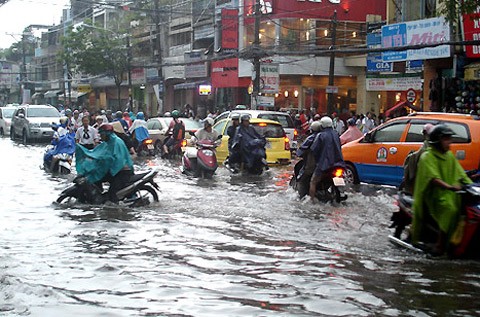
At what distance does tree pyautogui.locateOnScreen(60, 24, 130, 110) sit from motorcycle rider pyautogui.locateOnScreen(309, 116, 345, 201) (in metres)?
41.5

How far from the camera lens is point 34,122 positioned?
29969 mm

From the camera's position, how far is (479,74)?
2228 cm

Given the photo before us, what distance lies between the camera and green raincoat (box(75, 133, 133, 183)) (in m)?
11.6

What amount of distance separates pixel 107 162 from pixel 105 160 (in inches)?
1.9

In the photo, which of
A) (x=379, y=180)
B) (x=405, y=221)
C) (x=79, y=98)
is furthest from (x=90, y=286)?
(x=79, y=98)

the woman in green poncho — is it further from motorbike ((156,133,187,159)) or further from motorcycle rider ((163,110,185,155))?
motorbike ((156,133,187,159))

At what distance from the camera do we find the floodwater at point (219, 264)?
6.36 metres

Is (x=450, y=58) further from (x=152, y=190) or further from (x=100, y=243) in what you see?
(x=100, y=243)

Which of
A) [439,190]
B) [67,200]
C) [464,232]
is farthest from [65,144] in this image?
[464,232]

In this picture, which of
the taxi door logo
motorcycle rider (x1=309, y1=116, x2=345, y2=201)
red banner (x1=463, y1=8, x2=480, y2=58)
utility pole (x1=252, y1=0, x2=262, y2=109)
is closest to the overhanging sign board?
red banner (x1=463, y1=8, x2=480, y2=58)

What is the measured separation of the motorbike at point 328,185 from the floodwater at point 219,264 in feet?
0.83

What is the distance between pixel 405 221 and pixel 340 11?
34207mm

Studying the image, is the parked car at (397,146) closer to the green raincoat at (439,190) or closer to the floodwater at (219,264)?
the floodwater at (219,264)

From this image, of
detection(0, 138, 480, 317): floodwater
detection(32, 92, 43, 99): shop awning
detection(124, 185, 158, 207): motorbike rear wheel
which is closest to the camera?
detection(0, 138, 480, 317): floodwater
